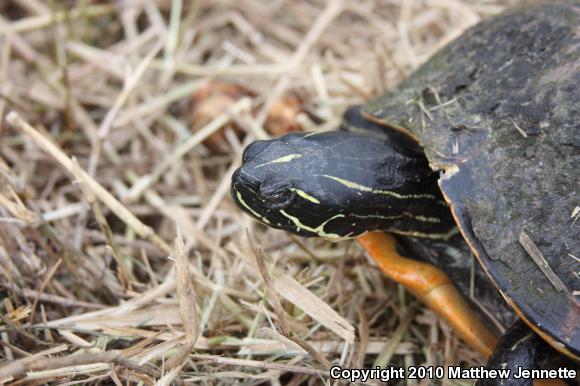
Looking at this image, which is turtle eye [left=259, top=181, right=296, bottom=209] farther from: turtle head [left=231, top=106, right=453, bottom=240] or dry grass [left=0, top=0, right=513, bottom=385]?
dry grass [left=0, top=0, right=513, bottom=385]

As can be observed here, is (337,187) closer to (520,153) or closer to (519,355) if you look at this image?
(520,153)

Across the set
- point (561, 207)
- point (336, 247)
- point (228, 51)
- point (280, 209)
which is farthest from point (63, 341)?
point (228, 51)


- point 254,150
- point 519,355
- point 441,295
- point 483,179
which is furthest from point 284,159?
point 519,355

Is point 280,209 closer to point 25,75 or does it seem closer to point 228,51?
point 228,51

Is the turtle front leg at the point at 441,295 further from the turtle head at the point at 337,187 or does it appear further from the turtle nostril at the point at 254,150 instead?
the turtle nostril at the point at 254,150

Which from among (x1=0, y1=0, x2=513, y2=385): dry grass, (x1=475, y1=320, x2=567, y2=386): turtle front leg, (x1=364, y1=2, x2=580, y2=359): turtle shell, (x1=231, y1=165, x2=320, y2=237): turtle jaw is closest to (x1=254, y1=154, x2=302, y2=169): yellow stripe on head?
(x1=231, y1=165, x2=320, y2=237): turtle jaw

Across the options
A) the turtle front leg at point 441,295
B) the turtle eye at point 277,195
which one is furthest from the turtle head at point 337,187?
the turtle front leg at point 441,295
